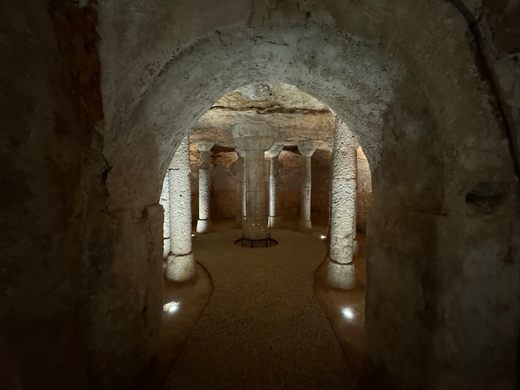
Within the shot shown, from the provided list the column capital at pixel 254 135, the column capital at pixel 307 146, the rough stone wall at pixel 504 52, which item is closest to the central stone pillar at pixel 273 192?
the column capital at pixel 307 146

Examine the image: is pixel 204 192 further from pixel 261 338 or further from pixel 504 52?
pixel 504 52

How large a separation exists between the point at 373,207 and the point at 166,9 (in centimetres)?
197

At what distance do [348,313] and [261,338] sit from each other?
1529 millimetres

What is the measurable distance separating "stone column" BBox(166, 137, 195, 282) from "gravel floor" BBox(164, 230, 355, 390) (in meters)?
0.59

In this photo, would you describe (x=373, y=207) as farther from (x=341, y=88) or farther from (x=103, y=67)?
(x=103, y=67)

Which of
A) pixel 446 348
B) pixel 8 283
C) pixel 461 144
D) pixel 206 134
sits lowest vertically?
pixel 446 348

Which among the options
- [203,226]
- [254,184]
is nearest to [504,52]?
[254,184]

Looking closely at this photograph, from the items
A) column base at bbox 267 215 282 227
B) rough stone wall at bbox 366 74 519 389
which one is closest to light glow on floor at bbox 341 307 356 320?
rough stone wall at bbox 366 74 519 389

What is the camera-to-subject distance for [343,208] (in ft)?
16.1

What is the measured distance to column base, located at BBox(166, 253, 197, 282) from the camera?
474cm

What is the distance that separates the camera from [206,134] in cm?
815

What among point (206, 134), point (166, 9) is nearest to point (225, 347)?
point (166, 9)

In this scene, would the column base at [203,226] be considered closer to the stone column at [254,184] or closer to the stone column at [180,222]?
the stone column at [254,184]

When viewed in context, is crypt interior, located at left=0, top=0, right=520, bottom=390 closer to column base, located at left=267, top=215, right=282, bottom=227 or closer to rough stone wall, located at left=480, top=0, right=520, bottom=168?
rough stone wall, located at left=480, top=0, right=520, bottom=168
